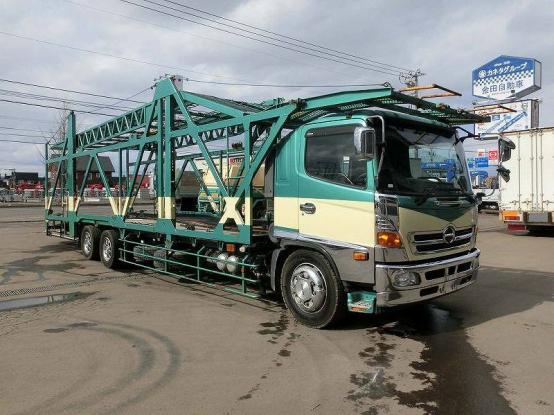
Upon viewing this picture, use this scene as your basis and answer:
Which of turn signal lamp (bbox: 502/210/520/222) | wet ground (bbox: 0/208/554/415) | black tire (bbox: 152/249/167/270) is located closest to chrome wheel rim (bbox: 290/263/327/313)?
wet ground (bbox: 0/208/554/415)

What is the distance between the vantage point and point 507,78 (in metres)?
39.4

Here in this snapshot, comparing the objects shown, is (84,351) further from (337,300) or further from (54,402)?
(337,300)

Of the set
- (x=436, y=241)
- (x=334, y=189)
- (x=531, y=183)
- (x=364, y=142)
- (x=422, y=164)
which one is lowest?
(x=436, y=241)

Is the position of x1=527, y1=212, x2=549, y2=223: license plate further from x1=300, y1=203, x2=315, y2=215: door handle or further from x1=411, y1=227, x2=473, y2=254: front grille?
x1=300, y1=203, x2=315, y2=215: door handle

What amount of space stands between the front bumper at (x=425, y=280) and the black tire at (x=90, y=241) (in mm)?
7958

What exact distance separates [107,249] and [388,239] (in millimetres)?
7278

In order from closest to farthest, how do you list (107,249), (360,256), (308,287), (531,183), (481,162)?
(360,256)
(308,287)
(107,249)
(531,183)
(481,162)

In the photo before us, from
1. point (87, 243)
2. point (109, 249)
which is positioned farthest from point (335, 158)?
point (87, 243)

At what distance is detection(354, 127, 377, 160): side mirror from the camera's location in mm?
4996

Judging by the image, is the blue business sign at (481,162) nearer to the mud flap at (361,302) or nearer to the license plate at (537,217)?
the license plate at (537,217)

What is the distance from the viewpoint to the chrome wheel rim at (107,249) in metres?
10.3

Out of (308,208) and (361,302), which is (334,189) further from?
(361,302)

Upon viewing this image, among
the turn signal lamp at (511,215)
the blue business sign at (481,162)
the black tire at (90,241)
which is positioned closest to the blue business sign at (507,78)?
the blue business sign at (481,162)

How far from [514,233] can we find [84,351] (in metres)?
17.7
